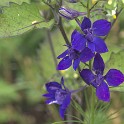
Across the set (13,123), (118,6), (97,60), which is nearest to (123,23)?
(13,123)

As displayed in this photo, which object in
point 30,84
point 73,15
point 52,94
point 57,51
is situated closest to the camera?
point 73,15

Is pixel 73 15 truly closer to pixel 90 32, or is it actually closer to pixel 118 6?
pixel 90 32

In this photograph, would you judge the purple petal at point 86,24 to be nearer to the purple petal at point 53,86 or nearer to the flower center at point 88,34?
the flower center at point 88,34

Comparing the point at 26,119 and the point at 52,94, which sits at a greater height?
the point at 52,94

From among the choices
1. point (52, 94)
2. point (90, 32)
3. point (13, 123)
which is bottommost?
point (13, 123)

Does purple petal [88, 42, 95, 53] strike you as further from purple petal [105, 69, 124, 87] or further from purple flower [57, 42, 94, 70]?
purple petal [105, 69, 124, 87]

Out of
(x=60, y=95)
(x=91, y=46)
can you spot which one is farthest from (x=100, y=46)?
(x=60, y=95)
